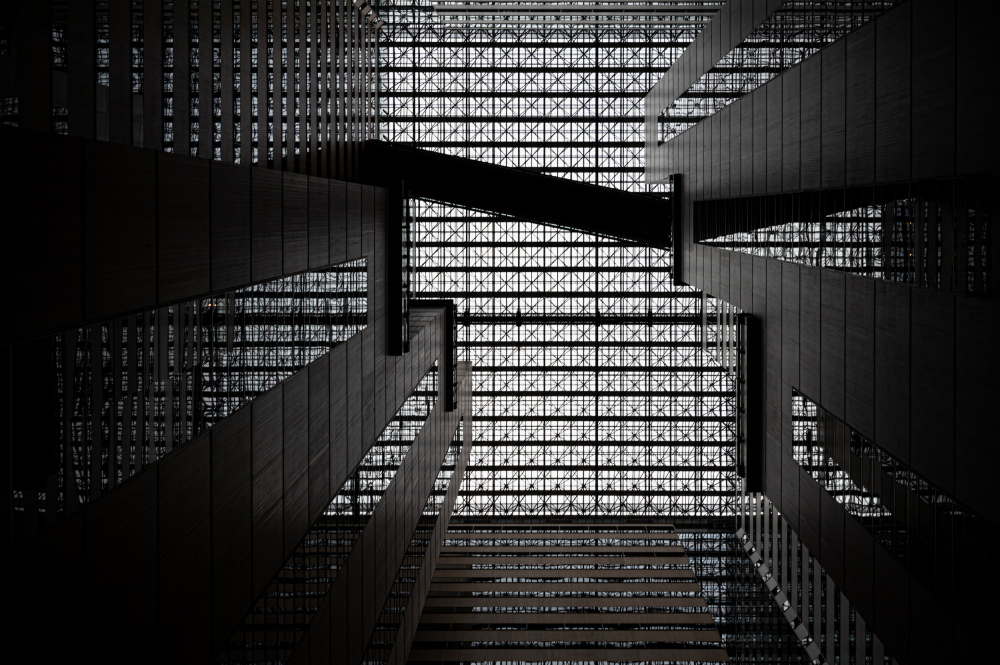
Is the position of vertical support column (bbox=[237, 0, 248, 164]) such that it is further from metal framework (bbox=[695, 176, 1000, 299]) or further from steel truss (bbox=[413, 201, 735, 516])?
steel truss (bbox=[413, 201, 735, 516])

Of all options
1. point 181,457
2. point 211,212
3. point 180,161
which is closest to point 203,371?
point 181,457

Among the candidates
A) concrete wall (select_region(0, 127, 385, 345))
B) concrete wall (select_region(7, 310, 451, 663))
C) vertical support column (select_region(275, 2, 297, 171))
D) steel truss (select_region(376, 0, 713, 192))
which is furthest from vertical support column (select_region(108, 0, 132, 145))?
steel truss (select_region(376, 0, 713, 192))

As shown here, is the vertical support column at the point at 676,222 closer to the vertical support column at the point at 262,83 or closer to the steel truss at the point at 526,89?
the vertical support column at the point at 262,83

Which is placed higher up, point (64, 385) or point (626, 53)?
point (626, 53)

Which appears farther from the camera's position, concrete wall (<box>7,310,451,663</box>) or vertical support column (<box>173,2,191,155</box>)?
vertical support column (<box>173,2,191,155</box>)

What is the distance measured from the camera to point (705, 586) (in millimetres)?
47531

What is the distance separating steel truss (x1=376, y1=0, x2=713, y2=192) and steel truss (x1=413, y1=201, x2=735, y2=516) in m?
6.22

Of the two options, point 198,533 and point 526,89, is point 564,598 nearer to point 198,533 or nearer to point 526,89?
point 526,89

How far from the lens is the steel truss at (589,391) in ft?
154

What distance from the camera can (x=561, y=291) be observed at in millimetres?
47062

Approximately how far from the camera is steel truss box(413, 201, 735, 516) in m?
47.0

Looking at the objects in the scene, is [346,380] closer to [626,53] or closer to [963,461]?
[963,461]

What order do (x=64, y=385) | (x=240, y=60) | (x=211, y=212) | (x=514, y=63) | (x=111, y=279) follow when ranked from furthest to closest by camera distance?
(x=514, y=63), (x=240, y=60), (x=211, y=212), (x=111, y=279), (x=64, y=385)

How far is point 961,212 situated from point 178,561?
9857 millimetres
